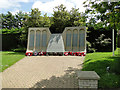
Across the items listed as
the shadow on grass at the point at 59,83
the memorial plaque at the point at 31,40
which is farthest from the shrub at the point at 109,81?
the memorial plaque at the point at 31,40

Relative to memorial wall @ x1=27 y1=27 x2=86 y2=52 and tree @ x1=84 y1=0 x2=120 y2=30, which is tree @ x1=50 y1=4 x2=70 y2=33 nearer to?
memorial wall @ x1=27 y1=27 x2=86 y2=52

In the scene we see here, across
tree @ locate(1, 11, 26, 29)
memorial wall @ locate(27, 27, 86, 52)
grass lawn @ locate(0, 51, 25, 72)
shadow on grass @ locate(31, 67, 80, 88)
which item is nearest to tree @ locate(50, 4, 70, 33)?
memorial wall @ locate(27, 27, 86, 52)

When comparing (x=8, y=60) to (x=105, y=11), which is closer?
(x=105, y=11)

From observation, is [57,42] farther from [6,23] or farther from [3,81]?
[6,23]

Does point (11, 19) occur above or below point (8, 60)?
above

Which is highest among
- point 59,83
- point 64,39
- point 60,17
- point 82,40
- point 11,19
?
point 11,19

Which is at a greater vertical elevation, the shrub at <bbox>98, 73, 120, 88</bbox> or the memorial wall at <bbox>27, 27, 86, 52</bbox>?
the memorial wall at <bbox>27, 27, 86, 52</bbox>

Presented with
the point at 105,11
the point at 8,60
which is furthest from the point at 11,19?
the point at 105,11

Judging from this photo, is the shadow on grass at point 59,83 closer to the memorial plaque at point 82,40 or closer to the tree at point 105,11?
the tree at point 105,11

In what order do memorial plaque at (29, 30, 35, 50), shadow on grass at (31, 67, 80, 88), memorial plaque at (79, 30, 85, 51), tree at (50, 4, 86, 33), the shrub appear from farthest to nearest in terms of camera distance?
tree at (50, 4, 86, 33)
memorial plaque at (29, 30, 35, 50)
memorial plaque at (79, 30, 85, 51)
shadow on grass at (31, 67, 80, 88)
the shrub

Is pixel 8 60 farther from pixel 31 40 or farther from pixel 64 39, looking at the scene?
pixel 64 39

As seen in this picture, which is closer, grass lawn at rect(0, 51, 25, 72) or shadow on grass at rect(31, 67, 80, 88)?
shadow on grass at rect(31, 67, 80, 88)

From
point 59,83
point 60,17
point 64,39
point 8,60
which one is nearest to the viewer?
point 59,83

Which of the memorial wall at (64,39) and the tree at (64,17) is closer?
the memorial wall at (64,39)
